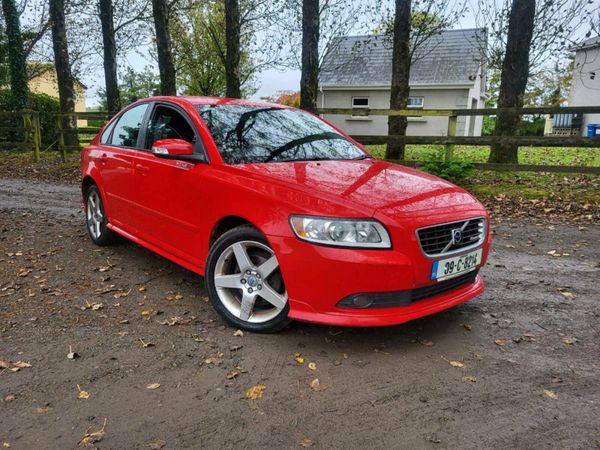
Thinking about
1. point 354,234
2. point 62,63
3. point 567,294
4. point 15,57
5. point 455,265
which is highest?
point 15,57

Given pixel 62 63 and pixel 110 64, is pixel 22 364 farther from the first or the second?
pixel 110 64

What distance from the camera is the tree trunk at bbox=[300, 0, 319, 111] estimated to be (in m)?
10.7

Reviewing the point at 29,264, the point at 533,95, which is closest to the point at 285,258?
the point at 29,264

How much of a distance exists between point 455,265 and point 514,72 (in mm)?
7840

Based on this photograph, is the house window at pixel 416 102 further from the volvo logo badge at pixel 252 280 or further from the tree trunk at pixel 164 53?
the volvo logo badge at pixel 252 280

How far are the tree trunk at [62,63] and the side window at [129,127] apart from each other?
962cm

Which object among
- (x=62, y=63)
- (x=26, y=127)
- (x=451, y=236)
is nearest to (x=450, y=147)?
(x=451, y=236)

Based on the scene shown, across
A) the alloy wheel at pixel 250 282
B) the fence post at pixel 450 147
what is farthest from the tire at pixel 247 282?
the fence post at pixel 450 147

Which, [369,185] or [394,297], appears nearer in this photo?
[394,297]

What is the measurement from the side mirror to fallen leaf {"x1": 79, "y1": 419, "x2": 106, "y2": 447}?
78.4 inches

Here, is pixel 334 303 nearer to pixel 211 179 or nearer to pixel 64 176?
pixel 211 179

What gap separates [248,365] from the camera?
281 centimetres

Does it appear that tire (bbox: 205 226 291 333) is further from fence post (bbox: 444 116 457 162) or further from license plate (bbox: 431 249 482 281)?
fence post (bbox: 444 116 457 162)

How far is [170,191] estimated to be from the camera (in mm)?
3799
